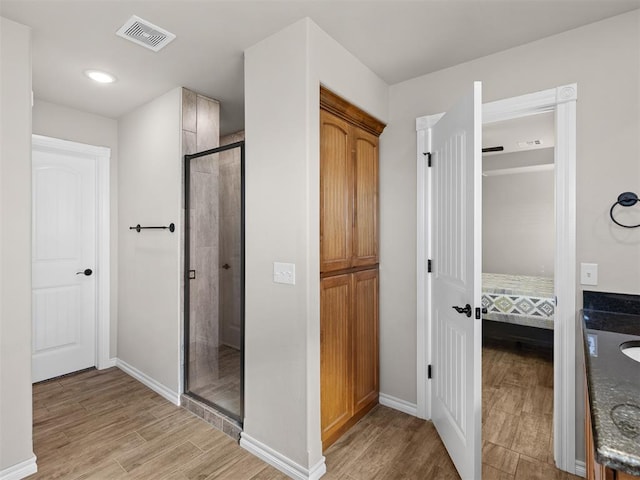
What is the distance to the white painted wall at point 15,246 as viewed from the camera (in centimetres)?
187

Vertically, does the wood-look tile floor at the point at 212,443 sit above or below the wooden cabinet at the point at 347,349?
below

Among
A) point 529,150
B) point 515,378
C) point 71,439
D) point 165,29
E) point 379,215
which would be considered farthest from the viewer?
point 529,150

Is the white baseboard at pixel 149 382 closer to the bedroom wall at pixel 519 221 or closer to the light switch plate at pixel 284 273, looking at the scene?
the light switch plate at pixel 284 273

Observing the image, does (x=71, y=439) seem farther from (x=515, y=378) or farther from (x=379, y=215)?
(x=515, y=378)

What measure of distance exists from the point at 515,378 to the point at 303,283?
2600 millimetres

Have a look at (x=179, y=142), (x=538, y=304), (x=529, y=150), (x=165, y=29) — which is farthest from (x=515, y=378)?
(x=165, y=29)

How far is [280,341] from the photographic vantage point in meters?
2.00

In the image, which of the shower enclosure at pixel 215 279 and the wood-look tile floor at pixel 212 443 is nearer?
the wood-look tile floor at pixel 212 443

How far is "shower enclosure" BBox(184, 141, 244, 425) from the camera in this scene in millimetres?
2389

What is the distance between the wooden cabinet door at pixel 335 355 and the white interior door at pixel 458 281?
611 mm

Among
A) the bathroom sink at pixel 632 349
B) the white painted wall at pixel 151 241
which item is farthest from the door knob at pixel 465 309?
the white painted wall at pixel 151 241

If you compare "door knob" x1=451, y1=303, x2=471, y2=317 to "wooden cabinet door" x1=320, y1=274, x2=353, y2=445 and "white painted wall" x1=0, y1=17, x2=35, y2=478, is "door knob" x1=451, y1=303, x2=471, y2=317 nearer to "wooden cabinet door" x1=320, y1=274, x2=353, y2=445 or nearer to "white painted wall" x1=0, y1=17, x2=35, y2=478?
"wooden cabinet door" x1=320, y1=274, x2=353, y2=445

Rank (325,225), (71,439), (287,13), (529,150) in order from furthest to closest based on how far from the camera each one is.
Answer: (529,150) → (71,439) → (325,225) → (287,13)

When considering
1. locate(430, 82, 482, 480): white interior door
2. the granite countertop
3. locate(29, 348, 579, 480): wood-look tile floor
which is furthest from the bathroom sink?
locate(29, 348, 579, 480): wood-look tile floor
